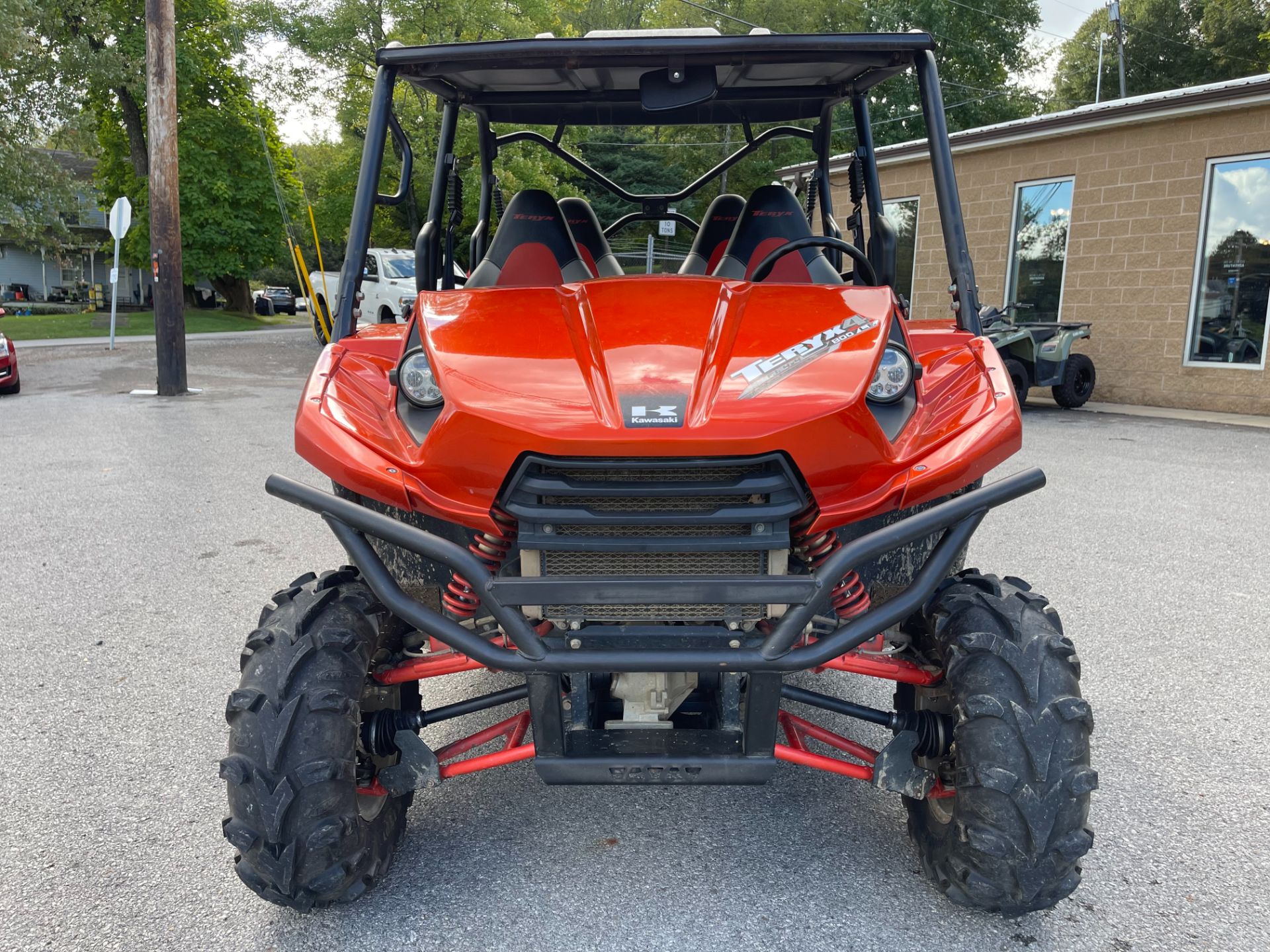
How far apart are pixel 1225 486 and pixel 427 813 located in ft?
23.7

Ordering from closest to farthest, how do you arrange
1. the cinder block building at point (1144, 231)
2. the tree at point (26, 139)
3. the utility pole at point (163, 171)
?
the cinder block building at point (1144, 231), the utility pole at point (163, 171), the tree at point (26, 139)

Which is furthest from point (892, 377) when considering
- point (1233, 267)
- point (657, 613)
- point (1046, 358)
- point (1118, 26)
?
point (1118, 26)

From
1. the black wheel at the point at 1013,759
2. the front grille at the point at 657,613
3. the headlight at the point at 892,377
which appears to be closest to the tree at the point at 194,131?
the headlight at the point at 892,377

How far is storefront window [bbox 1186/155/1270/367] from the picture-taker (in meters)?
12.2

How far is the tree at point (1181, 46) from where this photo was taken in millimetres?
32094

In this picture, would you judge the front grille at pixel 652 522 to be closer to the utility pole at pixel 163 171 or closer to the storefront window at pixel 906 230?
the utility pole at pixel 163 171

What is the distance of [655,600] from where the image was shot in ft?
6.68

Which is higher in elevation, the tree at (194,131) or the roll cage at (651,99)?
the tree at (194,131)

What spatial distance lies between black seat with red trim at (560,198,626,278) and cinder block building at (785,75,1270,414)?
25.6 feet

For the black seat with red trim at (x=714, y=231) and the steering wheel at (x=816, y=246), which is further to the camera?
the black seat with red trim at (x=714, y=231)

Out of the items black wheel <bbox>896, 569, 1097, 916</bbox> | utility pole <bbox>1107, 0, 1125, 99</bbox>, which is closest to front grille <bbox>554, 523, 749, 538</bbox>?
black wheel <bbox>896, 569, 1097, 916</bbox>

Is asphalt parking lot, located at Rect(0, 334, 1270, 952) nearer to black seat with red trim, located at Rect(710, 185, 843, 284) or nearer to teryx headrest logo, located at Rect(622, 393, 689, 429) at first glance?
teryx headrest logo, located at Rect(622, 393, 689, 429)

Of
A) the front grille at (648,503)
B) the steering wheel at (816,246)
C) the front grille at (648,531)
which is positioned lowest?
the front grille at (648,531)

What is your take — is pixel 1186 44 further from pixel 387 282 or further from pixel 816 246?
pixel 816 246
